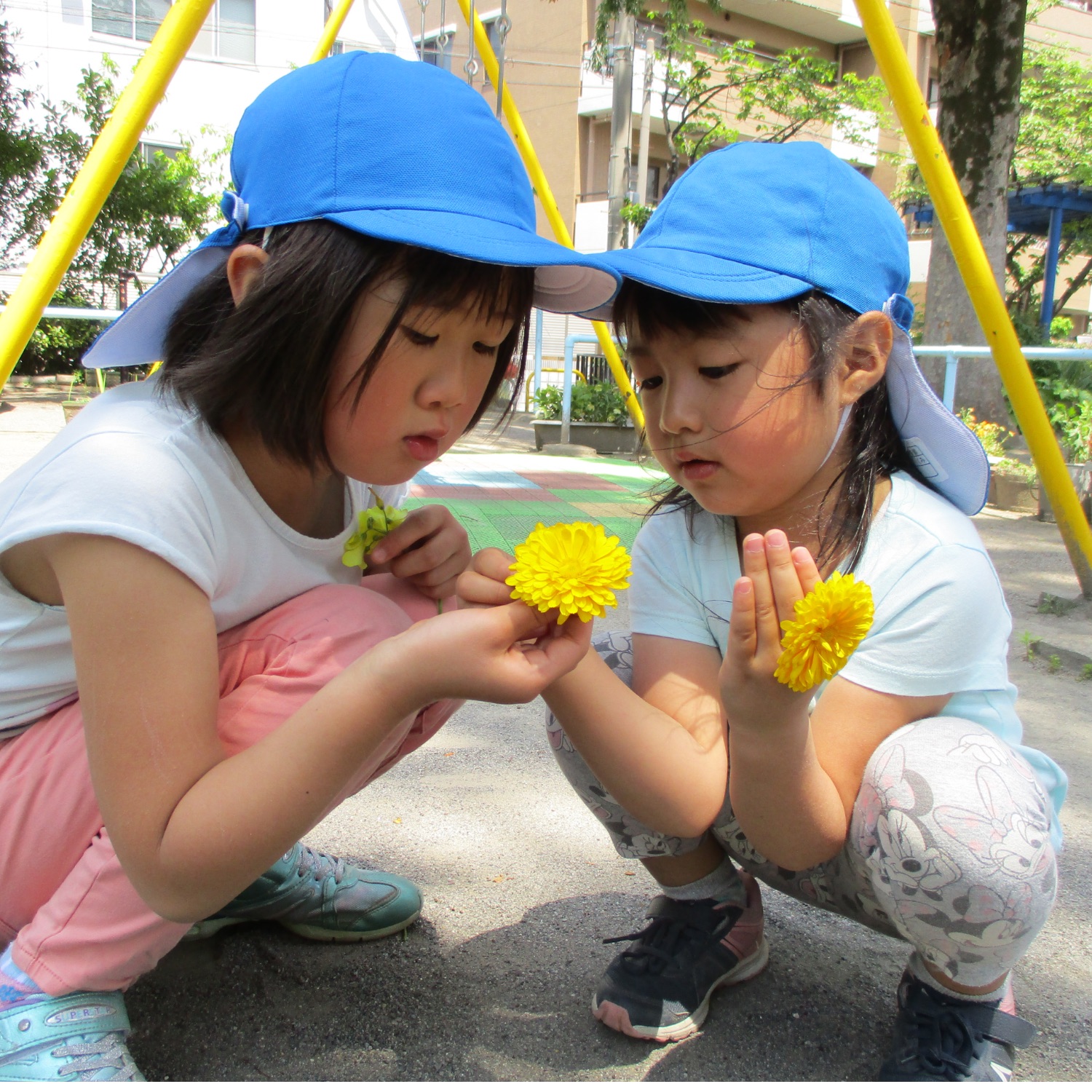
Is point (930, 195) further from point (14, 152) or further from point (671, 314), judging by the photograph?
point (14, 152)

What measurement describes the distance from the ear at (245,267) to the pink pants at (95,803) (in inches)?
14.3

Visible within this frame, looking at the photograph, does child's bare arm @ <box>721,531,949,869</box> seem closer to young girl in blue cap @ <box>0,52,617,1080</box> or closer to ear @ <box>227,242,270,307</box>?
young girl in blue cap @ <box>0,52,617,1080</box>

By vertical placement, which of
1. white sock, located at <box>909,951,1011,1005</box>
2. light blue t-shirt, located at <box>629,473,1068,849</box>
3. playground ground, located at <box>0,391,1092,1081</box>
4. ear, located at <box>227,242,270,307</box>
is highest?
ear, located at <box>227,242,270,307</box>

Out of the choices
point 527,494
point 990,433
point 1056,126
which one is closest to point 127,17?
point 527,494

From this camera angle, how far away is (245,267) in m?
1.05

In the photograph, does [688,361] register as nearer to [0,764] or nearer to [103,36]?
[0,764]

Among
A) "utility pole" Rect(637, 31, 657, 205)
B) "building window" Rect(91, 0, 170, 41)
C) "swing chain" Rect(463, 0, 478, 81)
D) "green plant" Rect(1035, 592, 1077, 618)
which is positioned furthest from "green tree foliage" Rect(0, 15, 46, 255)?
"green plant" Rect(1035, 592, 1077, 618)

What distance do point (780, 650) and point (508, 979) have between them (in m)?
0.63

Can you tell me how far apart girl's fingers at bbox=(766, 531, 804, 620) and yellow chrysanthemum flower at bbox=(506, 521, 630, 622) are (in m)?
0.13

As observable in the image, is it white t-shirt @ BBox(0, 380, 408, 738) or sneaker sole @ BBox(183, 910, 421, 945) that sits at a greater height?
white t-shirt @ BBox(0, 380, 408, 738)

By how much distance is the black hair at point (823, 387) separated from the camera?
3.80ft

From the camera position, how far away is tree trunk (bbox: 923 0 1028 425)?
16.5 ft

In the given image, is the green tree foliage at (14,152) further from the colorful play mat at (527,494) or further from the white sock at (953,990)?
the white sock at (953,990)

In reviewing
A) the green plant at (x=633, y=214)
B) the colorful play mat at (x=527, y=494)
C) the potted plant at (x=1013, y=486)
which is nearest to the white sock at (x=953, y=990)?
the colorful play mat at (x=527, y=494)
